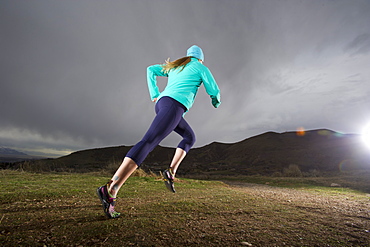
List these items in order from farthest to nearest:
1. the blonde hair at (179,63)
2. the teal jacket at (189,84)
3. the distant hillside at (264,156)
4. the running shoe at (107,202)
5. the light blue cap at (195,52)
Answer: the distant hillside at (264,156) → the light blue cap at (195,52) → the blonde hair at (179,63) → the teal jacket at (189,84) → the running shoe at (107,202)

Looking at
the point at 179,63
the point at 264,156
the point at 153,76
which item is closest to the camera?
the point at 179,63

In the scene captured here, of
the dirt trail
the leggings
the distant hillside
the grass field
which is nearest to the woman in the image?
the leggings

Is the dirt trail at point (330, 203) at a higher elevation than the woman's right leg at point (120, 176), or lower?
lower

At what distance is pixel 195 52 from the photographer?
3.05 m

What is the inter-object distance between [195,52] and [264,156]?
24.7 metres

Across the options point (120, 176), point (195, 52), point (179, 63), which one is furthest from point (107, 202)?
point (195, 52)

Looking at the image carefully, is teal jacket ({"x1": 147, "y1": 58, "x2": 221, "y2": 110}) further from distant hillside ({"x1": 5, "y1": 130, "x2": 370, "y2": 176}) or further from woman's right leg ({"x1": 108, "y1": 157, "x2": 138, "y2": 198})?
distant hillside ({"x1": 5, "y1": 130, "x2": 370, "y2": 176})

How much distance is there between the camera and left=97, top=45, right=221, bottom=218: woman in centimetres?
205

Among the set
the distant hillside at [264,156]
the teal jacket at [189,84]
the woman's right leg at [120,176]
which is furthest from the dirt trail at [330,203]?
the distant hillside at [264,156]

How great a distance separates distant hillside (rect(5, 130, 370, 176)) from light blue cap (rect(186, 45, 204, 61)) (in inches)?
552

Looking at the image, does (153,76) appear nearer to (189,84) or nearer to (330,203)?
(189,84)

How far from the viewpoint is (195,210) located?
8.21 ft

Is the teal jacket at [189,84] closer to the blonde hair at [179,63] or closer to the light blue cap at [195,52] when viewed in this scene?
the blonde hair at [179,63]

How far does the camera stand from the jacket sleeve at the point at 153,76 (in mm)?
3096
